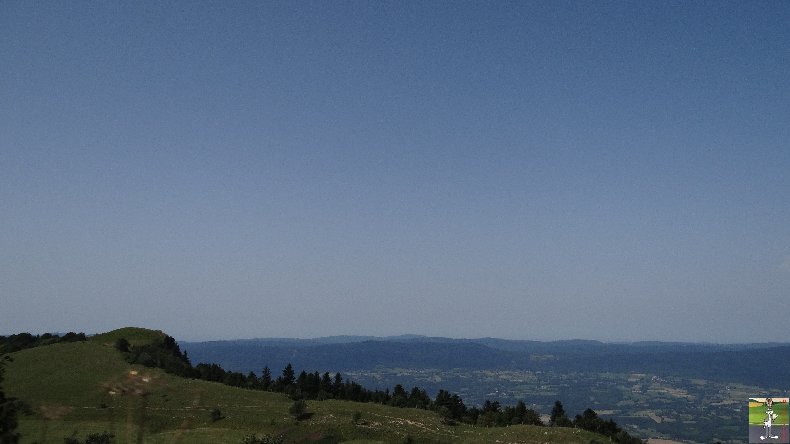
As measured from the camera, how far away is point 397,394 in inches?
4751

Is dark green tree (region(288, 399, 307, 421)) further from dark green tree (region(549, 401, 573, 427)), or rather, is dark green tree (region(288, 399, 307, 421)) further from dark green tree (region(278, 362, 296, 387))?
dark green tree (region(549, 401, 573, 427))

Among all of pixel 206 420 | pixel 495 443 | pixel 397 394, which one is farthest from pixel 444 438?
pixel 397 394

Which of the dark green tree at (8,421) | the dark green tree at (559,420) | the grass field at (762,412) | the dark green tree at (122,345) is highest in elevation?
the dark green tree at (8,421)

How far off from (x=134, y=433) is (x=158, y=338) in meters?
88.2

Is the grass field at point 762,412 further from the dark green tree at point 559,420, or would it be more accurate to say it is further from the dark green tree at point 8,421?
the dark green tree at point 559,420

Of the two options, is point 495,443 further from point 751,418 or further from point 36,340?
point 36,340

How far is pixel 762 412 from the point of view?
38.4m

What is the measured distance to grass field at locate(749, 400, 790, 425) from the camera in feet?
123

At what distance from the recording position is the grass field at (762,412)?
3738 cm

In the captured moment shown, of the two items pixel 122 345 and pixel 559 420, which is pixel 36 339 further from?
pixel 559 420

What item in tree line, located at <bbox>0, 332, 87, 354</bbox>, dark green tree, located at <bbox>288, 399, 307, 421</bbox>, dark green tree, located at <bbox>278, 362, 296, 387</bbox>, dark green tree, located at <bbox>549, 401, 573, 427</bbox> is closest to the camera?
dark green tree, located at <bbox>288, 399, 307, 421</bbox>

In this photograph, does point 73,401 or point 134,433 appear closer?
point 134,433

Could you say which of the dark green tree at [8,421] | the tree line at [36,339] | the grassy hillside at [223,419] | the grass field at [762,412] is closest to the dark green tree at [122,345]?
the tree line at [36,339]

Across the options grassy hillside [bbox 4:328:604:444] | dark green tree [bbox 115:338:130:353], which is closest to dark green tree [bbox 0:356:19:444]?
grassy hillside [bbox 4:328:604:444]
